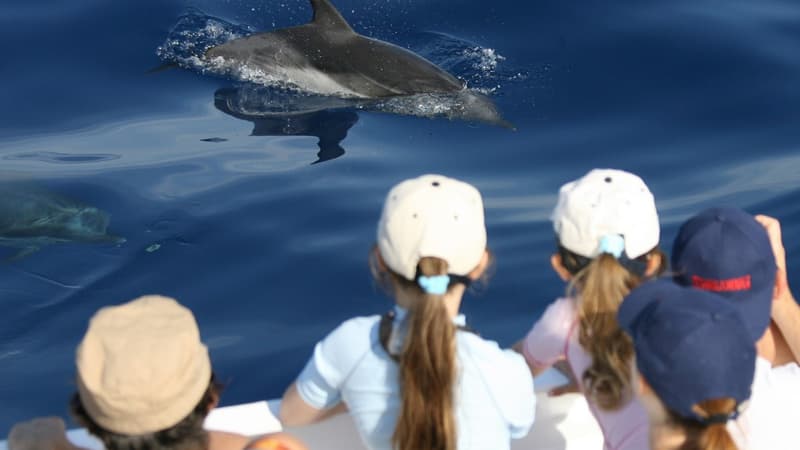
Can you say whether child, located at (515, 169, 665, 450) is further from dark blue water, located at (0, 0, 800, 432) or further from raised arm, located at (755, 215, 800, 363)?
dark blue water, located at (0, 0, 800, 432)

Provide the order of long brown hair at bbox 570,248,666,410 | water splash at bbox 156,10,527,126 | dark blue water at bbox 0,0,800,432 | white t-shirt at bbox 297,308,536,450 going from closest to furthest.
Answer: white t-shirt at bbox 297,308,536,450, long brown hair at bbox 570,248,666,410, dark blue water at bbox 0,0,800,432, water splash at bbox 156,10,527,126

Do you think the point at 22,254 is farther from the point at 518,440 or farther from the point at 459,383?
the point at 459,383

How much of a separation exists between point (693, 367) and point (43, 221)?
546 cm

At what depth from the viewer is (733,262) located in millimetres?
3629

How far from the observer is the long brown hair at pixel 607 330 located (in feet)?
12.2

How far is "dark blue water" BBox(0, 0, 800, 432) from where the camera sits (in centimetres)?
649

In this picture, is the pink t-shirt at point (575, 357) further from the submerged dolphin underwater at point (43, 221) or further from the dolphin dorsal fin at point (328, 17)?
the dolphin dorsal fin at point (328, 17)

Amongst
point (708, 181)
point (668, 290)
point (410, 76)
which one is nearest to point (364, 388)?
point (668, 290)

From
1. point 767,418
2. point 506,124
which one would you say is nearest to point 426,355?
point 767,418

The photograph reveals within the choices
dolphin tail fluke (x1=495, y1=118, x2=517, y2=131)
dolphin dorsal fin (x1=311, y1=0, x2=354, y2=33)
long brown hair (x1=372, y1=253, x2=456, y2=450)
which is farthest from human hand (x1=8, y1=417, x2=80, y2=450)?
dolphin dorsal fin (x1=311, y1=0, x2=354, y2=33)

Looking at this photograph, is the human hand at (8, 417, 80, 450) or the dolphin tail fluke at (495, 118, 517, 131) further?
the dolphin tail fluke at (495, 118, 517, 131)

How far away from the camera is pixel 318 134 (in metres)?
8.91

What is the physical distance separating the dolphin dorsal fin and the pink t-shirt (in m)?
5.70

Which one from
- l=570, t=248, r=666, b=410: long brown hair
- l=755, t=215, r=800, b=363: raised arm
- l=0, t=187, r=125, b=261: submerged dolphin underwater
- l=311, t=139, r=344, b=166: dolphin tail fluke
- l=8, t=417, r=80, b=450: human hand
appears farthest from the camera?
l=311, t=139, r=344, b=166: dolphin tail fluke
